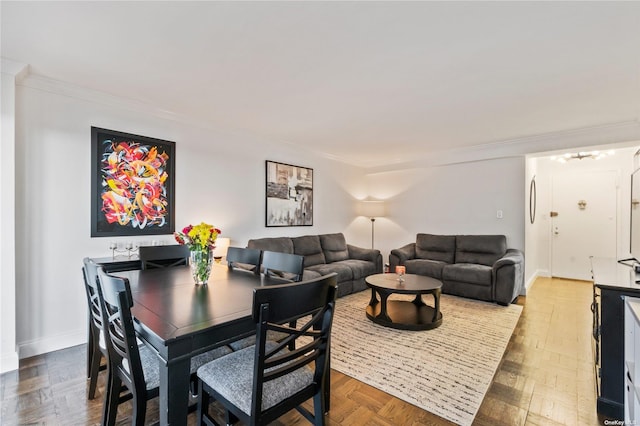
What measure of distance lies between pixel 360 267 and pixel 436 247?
148 centimetres

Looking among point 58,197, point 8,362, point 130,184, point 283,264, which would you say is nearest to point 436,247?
point 283,264

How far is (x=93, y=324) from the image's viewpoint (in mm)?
1897

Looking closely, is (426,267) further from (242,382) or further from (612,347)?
(242,382)

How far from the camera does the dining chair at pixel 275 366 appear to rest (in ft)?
3.62

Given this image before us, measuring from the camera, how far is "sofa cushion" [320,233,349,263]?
4906mm

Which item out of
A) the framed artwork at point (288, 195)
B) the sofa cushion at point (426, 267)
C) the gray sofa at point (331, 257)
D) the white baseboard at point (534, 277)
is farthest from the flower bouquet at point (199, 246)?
the white baseboard at point (534, 277)

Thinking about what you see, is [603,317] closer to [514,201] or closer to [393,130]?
[393,130]

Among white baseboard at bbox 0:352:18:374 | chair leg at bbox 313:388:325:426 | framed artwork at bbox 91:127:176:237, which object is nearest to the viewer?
chair leg at bbox 313:388:325:426

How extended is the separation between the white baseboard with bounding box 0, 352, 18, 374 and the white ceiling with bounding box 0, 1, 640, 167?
2332 millimetres

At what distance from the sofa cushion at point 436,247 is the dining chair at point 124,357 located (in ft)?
13.7

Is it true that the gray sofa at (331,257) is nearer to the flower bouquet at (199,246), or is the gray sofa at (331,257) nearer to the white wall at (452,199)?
the white wall at (452,199)

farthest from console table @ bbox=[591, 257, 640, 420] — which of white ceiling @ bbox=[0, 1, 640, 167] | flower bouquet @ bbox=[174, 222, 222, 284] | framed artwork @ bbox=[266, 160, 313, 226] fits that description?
framed artwork @ bbox=[266, 160, 313, 226]

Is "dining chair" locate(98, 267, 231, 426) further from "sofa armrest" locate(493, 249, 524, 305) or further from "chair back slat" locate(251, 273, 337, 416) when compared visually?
"sofa armrest" locate(493, 249, 524, 305)

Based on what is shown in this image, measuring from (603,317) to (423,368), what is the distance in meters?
1.21
